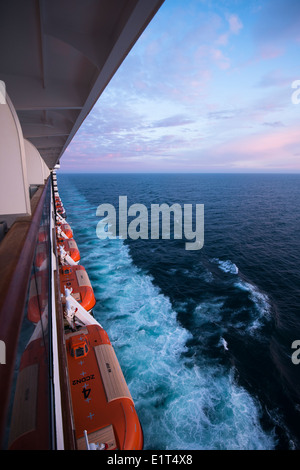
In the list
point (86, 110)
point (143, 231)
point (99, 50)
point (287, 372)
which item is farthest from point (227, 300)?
point (143, 231)

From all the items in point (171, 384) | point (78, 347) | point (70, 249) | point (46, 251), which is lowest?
point (171, 384)

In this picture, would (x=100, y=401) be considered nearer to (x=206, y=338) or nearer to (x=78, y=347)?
(x=78, y=347)

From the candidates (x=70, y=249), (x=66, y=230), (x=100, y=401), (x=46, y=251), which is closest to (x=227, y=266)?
(x=70, y=249)

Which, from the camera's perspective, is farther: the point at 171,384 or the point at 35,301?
the point at 171,384

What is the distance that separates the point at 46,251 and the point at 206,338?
1036 centimetres

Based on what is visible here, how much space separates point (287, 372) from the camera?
389 inches

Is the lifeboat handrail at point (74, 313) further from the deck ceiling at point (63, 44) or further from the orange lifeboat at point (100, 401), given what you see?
the deck ceiling at point (63, 44)

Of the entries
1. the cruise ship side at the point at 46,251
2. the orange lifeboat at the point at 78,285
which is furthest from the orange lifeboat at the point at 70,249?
the cruise ship side at the point at 46,251

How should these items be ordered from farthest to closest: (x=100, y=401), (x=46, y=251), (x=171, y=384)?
(x=171, y=384) → (x=100, y=401) → (x=46, y=251)

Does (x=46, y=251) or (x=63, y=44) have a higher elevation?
(x=63, y=44)

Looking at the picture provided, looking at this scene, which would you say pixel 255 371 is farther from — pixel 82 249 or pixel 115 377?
pixel 82 249

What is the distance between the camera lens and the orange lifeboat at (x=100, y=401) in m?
5.39

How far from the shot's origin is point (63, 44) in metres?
3.37

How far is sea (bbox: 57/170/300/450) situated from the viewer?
7559 millimetres
